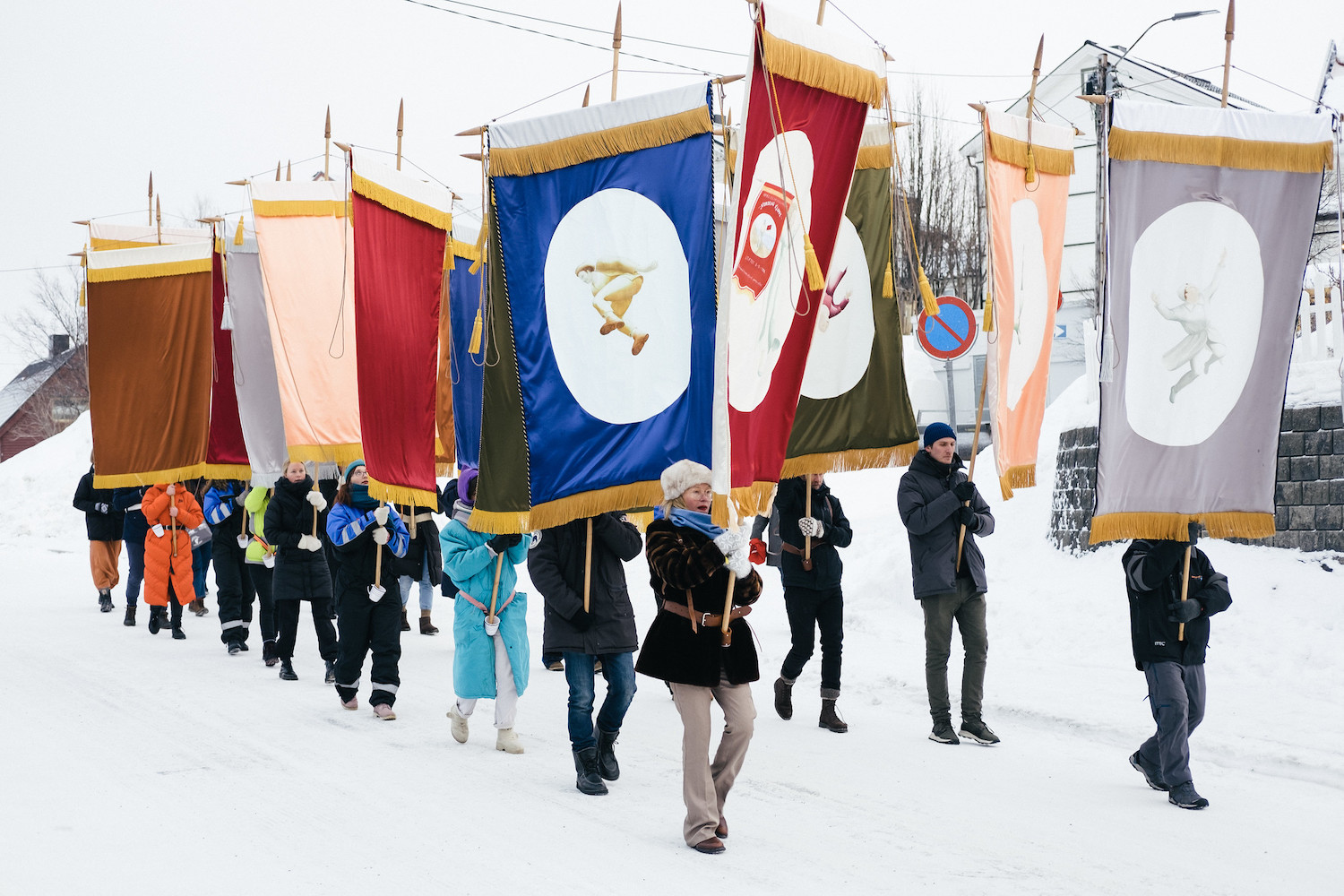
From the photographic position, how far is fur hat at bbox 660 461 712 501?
518cm

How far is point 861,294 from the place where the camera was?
787 centimetres

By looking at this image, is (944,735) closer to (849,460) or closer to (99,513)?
(849,460)

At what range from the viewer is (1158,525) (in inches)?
239

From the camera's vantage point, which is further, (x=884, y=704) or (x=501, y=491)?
(x=884, y=704)

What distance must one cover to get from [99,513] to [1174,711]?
39.5 ft

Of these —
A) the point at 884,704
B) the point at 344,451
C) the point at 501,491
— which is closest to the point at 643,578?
the point at 344,451

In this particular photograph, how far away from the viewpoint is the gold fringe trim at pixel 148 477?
1141cm

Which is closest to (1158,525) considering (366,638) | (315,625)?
(366,638)

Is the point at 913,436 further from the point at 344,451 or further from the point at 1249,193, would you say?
the point at 344,451

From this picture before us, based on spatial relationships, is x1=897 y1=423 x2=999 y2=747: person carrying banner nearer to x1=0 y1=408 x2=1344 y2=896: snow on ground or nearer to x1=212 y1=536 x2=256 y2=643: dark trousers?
x1=0 y1=408 x2=1344 y2=896: snow on ground

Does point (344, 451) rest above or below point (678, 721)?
above

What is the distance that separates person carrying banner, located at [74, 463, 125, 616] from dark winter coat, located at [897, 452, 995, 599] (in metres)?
10.0

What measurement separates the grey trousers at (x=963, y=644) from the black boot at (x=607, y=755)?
2.02 m

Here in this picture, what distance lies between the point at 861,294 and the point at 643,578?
7.93 m
